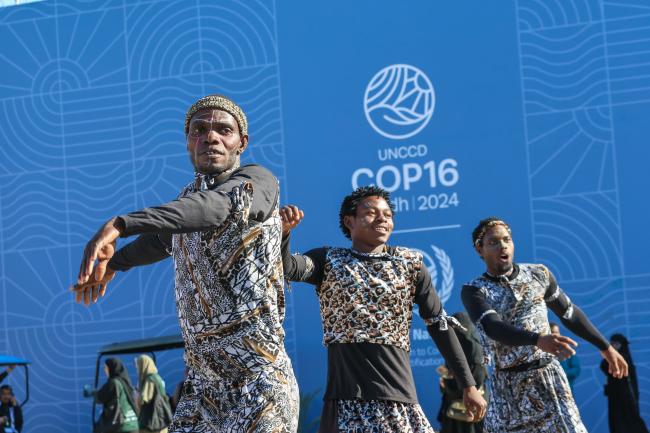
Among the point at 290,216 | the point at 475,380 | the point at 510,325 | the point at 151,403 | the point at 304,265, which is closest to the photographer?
the point at 290,216

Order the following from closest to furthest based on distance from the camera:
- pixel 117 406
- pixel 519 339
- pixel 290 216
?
pixel 290 216 → pixel 519 339 → pixel 117 406

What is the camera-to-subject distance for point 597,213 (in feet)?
40.8

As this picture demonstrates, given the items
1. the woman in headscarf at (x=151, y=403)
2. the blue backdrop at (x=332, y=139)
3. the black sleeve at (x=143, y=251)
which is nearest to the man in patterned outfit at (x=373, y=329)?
the black sleeve at (x=143, y=251)

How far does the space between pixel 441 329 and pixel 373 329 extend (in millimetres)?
368

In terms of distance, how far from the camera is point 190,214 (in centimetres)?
303

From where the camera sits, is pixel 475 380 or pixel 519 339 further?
pixel 475 380

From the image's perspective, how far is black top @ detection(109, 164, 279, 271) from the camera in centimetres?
289

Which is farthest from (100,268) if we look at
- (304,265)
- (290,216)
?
(304,265)

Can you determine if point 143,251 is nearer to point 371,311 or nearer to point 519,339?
point 371,311

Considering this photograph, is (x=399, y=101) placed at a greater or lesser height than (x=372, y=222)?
greater

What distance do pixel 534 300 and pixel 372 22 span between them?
739 centimetres

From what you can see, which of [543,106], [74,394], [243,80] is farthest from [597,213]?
[74,394]

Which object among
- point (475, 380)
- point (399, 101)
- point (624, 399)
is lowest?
point (624, 399)

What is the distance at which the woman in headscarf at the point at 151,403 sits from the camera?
10969 millimetres
